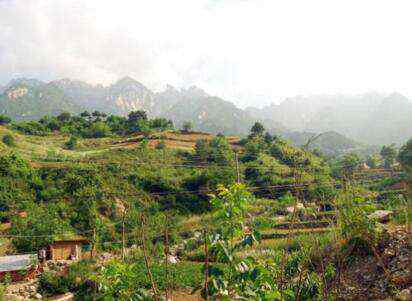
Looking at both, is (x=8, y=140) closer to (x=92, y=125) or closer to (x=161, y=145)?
(x=92, y=125)

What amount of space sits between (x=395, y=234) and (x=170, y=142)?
130 feet

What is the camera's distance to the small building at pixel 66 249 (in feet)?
63.5

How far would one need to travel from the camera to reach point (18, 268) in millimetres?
15570

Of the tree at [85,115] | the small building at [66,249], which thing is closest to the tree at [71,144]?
the tree at [85,115]

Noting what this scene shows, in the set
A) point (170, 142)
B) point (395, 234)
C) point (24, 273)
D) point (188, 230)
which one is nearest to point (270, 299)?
point (395, 234)

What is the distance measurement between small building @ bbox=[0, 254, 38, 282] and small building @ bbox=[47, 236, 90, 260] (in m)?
2.79

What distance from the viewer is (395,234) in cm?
857

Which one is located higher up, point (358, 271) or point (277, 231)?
point (358, 271)

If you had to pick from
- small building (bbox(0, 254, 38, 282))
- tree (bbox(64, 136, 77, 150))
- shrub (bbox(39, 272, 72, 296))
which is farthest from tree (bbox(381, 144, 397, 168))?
small building (bbox(0, 254, 38, 282))

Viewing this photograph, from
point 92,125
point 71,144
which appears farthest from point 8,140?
point 92,125

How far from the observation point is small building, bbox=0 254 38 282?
15492mm

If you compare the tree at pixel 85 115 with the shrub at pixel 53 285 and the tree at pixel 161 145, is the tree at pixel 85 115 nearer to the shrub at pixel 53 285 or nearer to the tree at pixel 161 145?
the tree at pixel 161 145

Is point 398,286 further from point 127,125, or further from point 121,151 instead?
point 127,125

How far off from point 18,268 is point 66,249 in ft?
13.7
